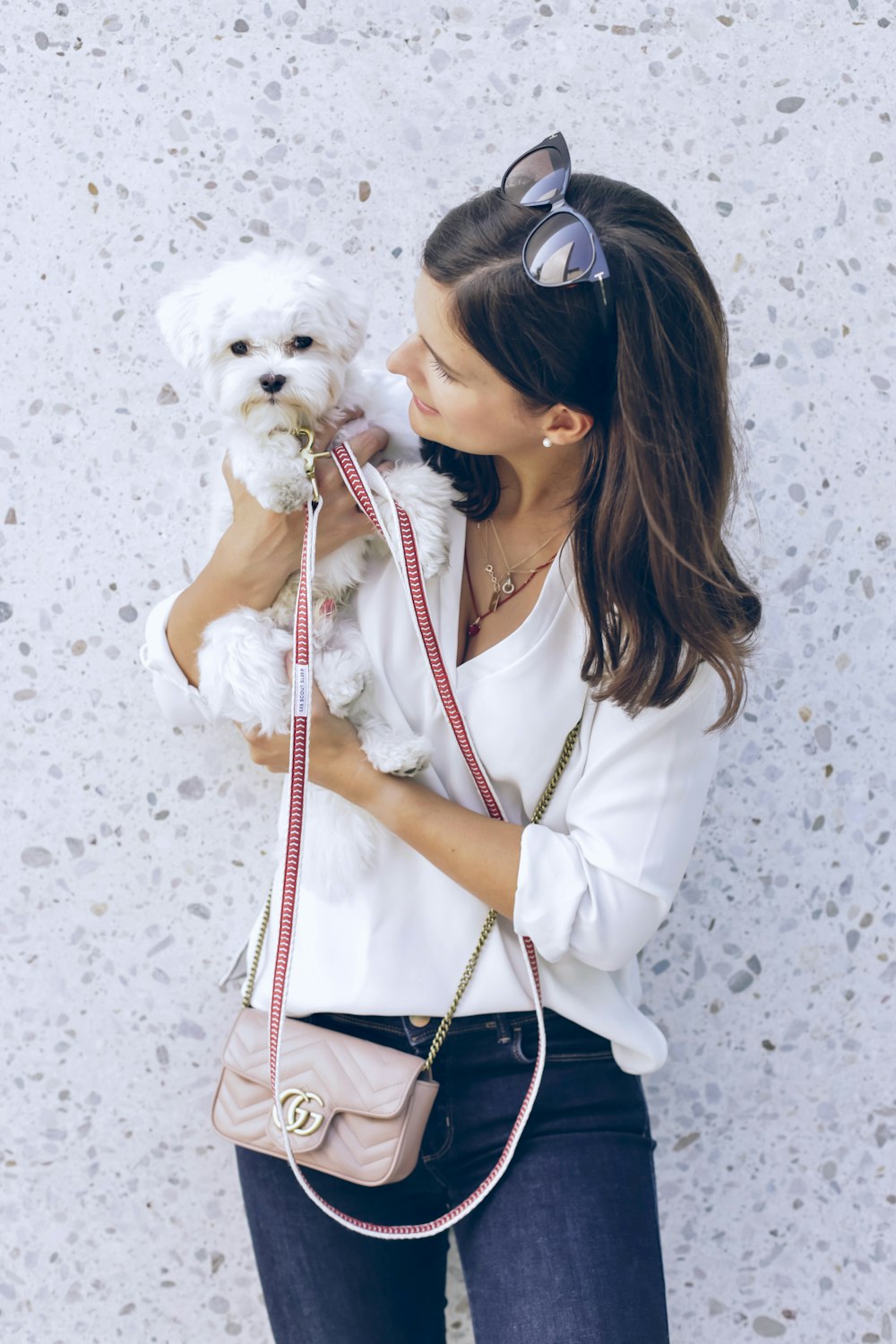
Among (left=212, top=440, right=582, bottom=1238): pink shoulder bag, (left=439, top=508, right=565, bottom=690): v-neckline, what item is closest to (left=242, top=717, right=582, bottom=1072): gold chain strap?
(left=212, top=440, right=582, bottom=1238): pink shoulder bag

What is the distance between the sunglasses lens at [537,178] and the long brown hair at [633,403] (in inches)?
0.7

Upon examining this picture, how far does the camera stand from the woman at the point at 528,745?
1.12m

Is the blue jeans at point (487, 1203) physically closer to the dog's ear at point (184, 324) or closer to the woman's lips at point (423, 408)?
the woman's lips at point (423, 408)

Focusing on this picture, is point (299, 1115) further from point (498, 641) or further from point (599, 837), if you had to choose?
point (498, 641)

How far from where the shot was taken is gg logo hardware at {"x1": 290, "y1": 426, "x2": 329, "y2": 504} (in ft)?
4.05

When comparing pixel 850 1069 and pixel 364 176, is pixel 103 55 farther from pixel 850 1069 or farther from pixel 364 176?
pixel 850 1069

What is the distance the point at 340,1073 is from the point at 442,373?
821 millimetres

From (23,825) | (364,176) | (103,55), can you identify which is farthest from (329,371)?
(23,825)

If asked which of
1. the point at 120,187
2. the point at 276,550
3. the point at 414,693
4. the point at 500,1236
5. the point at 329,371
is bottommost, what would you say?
the point at 500,1236

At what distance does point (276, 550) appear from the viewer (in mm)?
1297

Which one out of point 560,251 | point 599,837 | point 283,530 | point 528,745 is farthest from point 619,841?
point 560,251

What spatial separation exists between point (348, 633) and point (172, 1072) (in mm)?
828

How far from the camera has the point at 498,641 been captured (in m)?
1.29

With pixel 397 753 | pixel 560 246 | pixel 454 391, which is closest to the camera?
pixel 560 246
